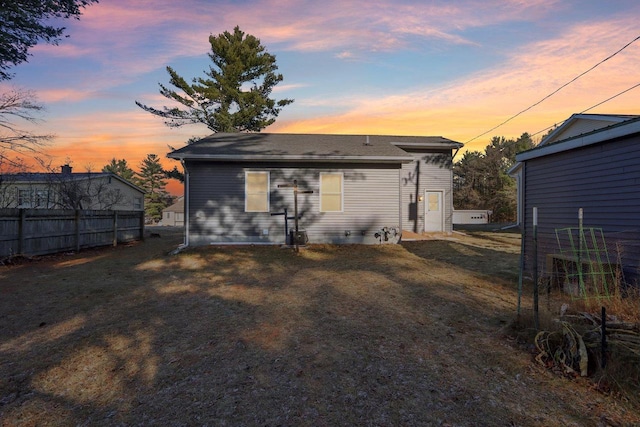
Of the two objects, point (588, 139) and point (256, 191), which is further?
point (256, 191)

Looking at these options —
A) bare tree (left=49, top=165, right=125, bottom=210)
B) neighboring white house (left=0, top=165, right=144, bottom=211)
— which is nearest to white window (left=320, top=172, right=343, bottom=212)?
neighboring white house (left=0, top=165, right=144, bottom=211)

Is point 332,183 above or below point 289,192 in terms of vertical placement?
above

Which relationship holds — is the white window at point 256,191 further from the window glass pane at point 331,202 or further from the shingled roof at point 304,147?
the window glass pane at point 331,202

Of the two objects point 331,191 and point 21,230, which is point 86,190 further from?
point 331,191

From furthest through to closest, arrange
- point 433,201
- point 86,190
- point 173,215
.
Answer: point 173,215
point 86,190
point 433,201

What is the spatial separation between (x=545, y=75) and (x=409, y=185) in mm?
6971

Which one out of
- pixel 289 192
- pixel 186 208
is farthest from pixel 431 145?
pixel 186 208

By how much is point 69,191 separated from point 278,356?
18.1 metres

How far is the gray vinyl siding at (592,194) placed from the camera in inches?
213

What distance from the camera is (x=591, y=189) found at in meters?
6.21

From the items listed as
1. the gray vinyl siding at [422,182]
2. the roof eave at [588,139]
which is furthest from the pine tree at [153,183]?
the roof eave at [588,139]

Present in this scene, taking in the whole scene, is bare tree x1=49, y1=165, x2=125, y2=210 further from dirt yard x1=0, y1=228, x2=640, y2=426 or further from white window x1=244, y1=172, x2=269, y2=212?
dirt yard x1=0, y1=228, x2=640, y2=426

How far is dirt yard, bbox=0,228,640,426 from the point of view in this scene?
8.99 ft

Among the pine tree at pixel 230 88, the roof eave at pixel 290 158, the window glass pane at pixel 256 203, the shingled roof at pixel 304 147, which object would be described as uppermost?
the pine tree at pixel 230 88
